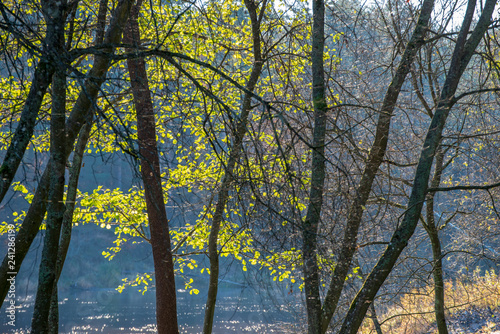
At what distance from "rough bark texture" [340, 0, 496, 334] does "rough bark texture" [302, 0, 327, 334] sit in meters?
0.31

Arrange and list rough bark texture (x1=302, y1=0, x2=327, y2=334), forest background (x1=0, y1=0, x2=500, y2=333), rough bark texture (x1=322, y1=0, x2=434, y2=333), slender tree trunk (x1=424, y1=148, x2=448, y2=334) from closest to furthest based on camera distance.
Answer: forest background (x1=0, y1=0, x2=500, y2=333) < rough bark texture (x1=302, y1=0, x2=327, y2=334) < rough bark texture (x1=322, y1=0, x2=434, y2=333) < slender tree trunk (x1=424, y1=148, x2=448, y2=334)

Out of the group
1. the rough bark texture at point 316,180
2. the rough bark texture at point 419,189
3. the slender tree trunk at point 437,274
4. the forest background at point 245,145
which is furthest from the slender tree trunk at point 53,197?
the slender tree trunk at point 437,274

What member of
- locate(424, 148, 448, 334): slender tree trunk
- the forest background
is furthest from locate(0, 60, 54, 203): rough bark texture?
locate(424, 148, 448, 334): slender tree trunk

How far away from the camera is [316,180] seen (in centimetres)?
404

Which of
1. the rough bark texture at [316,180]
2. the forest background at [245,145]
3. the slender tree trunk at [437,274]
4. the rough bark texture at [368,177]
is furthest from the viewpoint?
the slender tree trunk at [437,274]

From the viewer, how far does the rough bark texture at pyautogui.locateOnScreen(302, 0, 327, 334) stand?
12.2ft

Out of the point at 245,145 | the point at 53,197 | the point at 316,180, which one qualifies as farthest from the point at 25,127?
the point at 316,180

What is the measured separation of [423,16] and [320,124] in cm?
166

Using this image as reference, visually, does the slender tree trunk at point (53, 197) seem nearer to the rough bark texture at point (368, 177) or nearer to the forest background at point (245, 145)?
the forest background at point (245, 145)

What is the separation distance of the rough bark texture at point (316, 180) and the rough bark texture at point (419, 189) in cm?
31

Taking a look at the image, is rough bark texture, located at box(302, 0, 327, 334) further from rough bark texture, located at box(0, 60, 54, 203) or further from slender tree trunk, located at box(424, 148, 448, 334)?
slender tree trunk, located at box(424, 148, 448, 334)

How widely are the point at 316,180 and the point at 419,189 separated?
90cm

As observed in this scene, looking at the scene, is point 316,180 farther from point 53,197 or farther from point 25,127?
point 25,127

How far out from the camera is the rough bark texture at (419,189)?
3758 mm
